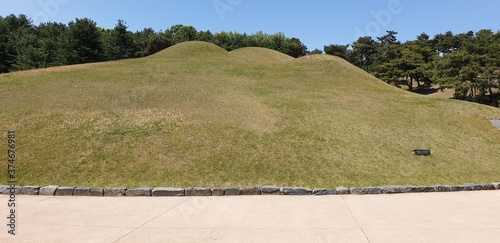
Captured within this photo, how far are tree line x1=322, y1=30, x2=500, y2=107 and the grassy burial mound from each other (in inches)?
1219

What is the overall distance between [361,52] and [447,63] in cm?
5233

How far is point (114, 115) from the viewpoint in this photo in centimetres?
2269

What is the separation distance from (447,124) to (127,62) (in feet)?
142

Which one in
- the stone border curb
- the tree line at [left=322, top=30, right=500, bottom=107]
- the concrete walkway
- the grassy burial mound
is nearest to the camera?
the concrete walkway

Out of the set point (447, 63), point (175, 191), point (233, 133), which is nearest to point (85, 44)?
point (233, 133)

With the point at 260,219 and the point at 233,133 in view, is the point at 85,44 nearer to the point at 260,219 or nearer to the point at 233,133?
the point at 233,133

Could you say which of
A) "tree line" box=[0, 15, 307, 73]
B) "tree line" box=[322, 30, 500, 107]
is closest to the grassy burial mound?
"tree line" box=[322, 30, 500, 107]

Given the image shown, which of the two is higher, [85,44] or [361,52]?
[361,52]

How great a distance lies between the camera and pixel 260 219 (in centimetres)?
887

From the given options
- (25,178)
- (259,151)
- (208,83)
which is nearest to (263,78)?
(208,83)

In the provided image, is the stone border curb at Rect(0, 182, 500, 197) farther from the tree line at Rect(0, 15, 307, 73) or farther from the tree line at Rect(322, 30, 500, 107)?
the tree line at Rect(0, 15, 307, 73)

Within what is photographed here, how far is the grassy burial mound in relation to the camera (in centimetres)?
1540

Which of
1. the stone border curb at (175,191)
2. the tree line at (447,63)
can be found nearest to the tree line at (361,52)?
the tree line at (447,63)

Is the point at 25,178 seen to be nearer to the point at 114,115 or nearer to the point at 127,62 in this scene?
the point at 114,115
